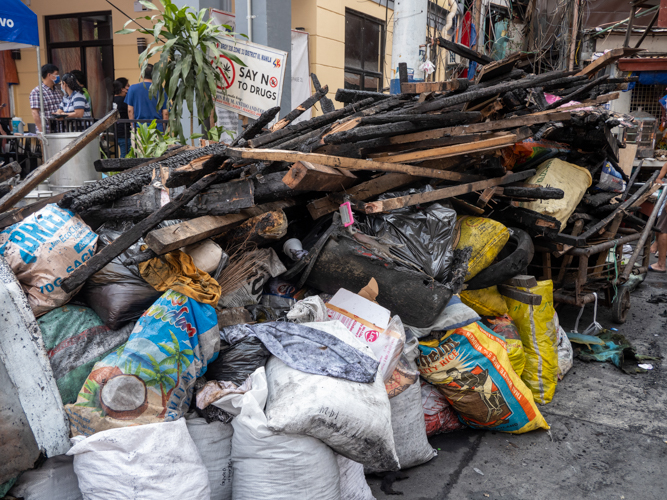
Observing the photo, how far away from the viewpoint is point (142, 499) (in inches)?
68.6

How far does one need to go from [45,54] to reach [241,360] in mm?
9644

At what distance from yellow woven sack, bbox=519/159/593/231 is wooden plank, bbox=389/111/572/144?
68 centimetres

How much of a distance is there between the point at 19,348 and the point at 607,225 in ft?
14.9

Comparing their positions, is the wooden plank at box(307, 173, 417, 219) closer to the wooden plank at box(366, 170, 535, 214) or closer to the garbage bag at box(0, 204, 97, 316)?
the wooden plank at box(366, 170, 535, 214)

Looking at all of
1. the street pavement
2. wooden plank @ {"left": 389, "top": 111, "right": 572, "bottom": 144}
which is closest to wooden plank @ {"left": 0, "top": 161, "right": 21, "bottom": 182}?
wooden plank @ {"left": 389, "top": 111, "right": 572, "bottom": 144}

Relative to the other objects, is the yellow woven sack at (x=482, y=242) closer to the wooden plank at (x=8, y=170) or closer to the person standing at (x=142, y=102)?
the wooden plank at (x=8, y=170)

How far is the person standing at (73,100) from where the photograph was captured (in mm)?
6469

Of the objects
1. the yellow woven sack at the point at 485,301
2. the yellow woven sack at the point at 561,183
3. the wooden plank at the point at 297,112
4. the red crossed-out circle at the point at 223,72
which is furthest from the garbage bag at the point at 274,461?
the red crossed-out circle at the point at 223,72

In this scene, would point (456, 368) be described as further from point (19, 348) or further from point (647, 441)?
point (19, 348)

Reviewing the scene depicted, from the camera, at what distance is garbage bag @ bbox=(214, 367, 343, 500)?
1883mm

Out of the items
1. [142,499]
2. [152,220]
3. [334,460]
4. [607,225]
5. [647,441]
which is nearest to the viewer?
[142,499]

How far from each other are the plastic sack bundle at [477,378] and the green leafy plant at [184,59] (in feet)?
10.8

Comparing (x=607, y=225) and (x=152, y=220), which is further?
(x=607, y=225)

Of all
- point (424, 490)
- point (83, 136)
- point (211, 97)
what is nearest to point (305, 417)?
point (424, 490)
